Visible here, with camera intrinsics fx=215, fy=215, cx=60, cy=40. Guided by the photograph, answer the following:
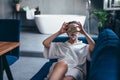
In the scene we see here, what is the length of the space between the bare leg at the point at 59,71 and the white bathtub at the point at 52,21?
458cm

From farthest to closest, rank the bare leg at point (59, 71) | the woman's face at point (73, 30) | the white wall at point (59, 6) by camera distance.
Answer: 1. the white wall at point (59, 6)
2. the woman's face at point (73, 30)
3. the bare leg at point (59, 71)

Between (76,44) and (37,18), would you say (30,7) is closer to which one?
(37,18)

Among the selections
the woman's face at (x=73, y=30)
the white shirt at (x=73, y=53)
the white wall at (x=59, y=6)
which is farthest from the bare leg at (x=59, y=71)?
the white wall at (x=59, y=6)

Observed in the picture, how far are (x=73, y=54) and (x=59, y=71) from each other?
366 mm

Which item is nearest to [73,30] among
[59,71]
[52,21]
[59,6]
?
[59,71]

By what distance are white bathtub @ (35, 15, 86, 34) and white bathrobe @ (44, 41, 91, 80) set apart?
13.9 feet

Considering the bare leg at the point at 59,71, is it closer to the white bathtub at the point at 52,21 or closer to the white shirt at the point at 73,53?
the white shirt at the point at 73,53

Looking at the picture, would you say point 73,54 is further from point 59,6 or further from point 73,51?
point 59,6

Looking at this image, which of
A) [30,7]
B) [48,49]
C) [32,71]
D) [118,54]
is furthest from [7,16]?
[118,54]

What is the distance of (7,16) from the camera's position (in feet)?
24.5

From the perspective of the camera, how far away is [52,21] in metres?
6.53

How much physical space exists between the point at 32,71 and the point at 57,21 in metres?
3.29

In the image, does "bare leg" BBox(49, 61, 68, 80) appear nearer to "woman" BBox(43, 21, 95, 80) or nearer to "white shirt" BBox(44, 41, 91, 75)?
"woman" BBox(43, 21, 95, 80)

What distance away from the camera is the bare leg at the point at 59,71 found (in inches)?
67.9
